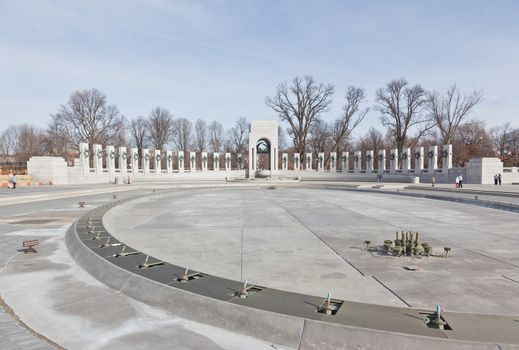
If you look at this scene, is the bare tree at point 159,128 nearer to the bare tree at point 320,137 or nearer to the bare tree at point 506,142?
the bare tree at point 320,137

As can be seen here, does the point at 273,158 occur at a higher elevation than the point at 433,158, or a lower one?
higher

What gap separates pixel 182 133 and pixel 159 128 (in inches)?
596

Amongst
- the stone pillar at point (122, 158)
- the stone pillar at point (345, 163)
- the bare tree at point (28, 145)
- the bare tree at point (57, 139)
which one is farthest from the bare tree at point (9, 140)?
the stone pillar at point (345, 163)

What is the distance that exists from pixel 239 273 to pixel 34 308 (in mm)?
3532

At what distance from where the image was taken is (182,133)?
325 feet

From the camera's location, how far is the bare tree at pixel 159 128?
84.2m

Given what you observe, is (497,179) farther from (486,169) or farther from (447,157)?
(447,157)

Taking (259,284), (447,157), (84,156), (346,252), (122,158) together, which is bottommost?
(346,252)

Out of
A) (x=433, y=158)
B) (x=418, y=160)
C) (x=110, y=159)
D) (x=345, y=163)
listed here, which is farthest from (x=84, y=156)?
(x=433, y=158)

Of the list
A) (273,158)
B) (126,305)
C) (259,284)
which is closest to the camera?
(126,305)

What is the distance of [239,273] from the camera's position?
6945mm

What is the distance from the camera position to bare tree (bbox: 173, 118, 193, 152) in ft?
319

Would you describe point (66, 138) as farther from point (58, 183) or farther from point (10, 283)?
point (10, 283)

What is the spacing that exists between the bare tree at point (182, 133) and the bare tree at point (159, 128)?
16.5 ft
